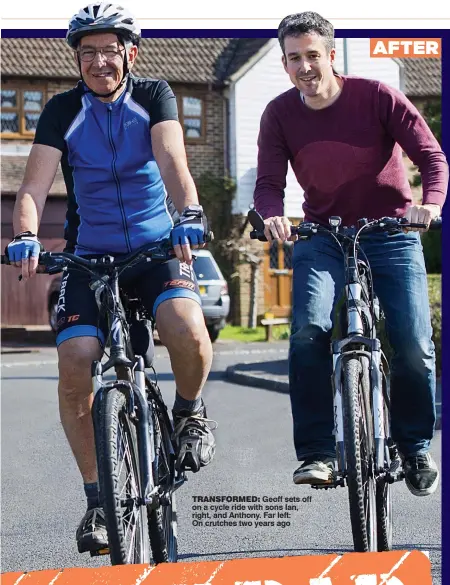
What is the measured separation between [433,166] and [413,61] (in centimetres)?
49

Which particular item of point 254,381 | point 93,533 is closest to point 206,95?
point 93,533

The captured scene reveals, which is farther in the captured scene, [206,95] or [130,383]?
[206,95]

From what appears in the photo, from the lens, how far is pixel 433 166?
485 centimetres

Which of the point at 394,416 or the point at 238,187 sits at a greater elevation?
the point at 238,187

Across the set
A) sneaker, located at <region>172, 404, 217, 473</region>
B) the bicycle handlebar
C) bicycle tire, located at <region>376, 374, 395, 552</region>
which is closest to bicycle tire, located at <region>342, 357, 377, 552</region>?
bicycle tire, located at <region>376, 374, 395, 552</region>

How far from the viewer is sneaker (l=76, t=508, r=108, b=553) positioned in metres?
4.29

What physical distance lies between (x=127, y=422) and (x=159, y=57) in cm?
179

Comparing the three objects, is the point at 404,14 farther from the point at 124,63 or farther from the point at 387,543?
the point at 387,543

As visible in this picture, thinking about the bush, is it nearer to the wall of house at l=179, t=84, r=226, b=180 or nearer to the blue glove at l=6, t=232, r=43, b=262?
the wall of house at l=179, t=84, r=226, b=180

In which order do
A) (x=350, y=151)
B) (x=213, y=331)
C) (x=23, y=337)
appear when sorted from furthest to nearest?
(x=23, y=337) < (x=213, y=331) < (x=350, y=151)

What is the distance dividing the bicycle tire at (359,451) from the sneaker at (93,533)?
82cm

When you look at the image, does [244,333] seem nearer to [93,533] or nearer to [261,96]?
[261,96]

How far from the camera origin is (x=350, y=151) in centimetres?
494

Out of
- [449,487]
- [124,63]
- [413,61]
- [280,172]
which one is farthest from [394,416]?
[124,63]
